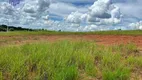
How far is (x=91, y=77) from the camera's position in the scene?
8.59 metres

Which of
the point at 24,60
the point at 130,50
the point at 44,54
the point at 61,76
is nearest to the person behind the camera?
the point at 61,76

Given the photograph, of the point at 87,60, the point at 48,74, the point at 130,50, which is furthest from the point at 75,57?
the point at 130,50

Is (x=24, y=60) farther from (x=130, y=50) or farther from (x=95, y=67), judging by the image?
(x=130, y=50)

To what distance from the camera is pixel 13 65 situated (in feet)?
25.6

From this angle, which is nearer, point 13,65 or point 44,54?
point 13,65

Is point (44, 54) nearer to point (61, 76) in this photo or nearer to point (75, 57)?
point (75, 57)

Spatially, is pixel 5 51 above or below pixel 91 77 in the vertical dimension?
above

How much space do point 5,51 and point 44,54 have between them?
3.86 feet

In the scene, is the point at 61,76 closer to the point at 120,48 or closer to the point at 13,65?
the point at 13,65

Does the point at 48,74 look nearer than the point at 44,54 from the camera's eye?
Yes

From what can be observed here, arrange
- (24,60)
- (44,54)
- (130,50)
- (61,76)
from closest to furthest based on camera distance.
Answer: (61,76) < (24,60) < (44,54) < (130,50)

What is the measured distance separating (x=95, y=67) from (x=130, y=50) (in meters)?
3.64

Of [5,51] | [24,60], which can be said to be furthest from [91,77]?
[5,51]

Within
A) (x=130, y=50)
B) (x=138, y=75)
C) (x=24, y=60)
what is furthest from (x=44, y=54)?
(x=130, y=50)
